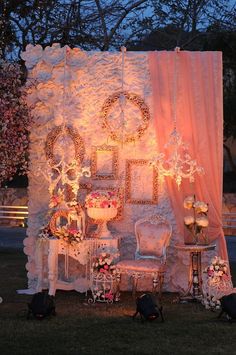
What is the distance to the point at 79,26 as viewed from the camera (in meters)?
14.1

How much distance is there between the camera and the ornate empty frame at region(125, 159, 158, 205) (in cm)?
789

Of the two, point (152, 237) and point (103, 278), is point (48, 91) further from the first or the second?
point (103, 278)

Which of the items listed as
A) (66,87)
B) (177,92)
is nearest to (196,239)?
(177,92)

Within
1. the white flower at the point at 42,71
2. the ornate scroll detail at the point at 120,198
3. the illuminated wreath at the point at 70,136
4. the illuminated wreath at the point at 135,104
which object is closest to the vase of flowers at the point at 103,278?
the ornate scroll detail at the point at 120,198

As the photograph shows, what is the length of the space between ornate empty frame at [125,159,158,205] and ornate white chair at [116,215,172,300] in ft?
0.87

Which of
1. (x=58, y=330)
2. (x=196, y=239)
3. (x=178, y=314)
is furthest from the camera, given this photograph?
(x=196, y=239)

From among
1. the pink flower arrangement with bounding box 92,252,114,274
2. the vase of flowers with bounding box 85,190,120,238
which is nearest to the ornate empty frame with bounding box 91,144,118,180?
the vase of flowers with bounding box 85,190,120,238

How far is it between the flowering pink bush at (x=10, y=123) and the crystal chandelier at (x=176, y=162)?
64.8 inches

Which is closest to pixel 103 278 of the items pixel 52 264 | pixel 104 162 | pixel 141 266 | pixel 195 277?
pixel 141 266

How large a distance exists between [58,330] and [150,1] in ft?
34.6

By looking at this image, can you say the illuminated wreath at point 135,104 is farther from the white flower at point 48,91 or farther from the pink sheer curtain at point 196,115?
the white flower at point 48,91

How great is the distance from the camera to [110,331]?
5.81 meters

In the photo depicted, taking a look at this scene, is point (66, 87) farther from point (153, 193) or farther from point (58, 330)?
point (58, 330)

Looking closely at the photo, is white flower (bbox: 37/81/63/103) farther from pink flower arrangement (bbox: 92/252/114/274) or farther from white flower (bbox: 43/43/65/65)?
pink flower arrangement (bbox: 92/252/114/274)
